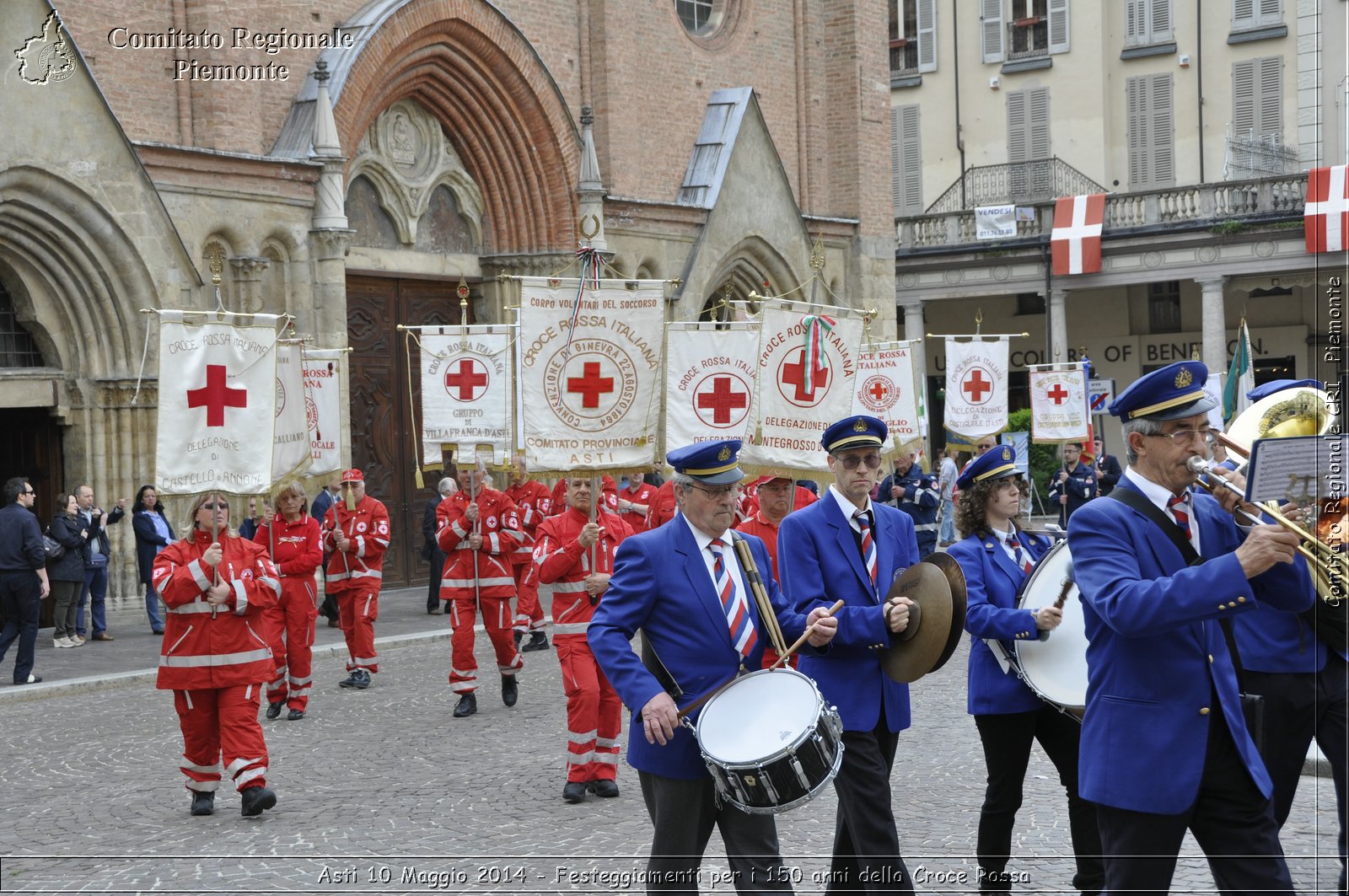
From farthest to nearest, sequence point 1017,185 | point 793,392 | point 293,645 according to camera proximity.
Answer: point 1017,185
point 293,645
point 793,392

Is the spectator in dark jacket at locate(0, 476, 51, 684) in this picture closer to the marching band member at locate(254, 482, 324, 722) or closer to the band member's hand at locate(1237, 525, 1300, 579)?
the marching band member at locate(254, 482, 324, 722)

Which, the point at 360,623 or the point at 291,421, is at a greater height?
the point at 291,421

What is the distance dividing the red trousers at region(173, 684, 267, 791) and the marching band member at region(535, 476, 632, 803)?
177 centimetres

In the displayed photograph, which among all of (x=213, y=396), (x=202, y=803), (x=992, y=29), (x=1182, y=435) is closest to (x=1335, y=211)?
(x=992, y=29)

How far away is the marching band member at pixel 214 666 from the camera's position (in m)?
8.83

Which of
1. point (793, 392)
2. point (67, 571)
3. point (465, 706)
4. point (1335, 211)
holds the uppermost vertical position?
point (1335, 211)

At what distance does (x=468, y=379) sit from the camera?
49.2 feet

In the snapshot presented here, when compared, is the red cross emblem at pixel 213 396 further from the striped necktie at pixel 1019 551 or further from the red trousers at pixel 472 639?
the striped necktie at pixel 1019 551

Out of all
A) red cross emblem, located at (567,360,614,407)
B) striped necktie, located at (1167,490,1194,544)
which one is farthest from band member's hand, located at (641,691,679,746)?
red cross emblem, located at (567,360,614,407)

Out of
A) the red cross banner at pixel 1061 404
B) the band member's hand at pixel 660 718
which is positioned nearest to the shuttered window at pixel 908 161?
the red cross banner at pixel 1061 404

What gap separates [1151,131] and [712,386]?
33.4m

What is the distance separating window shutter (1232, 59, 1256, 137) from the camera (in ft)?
132

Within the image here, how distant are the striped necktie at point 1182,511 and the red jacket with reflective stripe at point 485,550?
327 inches

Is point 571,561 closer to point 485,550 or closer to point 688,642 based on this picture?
point 485,550
